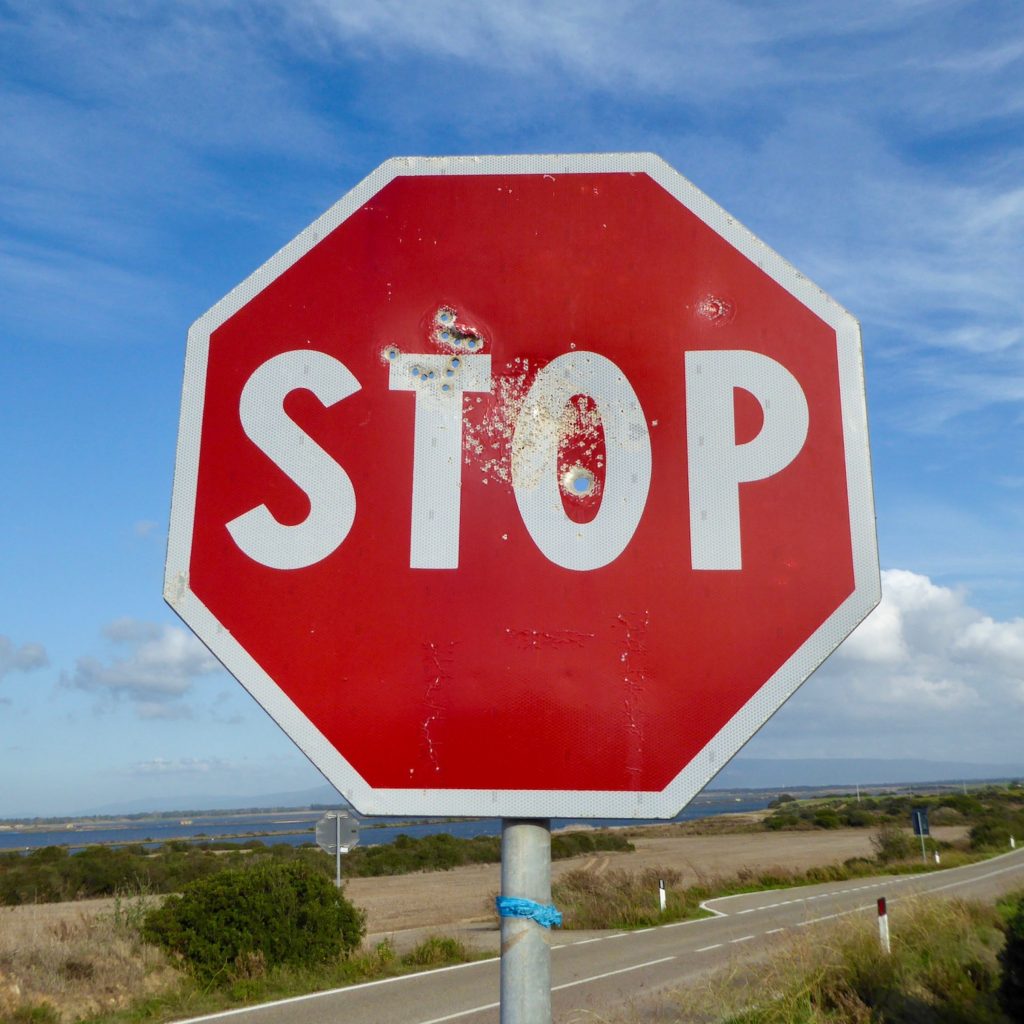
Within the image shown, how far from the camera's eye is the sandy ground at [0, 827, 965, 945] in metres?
20.5

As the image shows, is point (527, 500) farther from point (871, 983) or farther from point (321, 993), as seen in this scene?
point (321, 993)

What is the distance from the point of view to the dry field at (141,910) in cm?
1084

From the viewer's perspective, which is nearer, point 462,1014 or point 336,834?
point 462,1014

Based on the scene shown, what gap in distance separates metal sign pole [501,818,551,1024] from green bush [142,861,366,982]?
12.4m

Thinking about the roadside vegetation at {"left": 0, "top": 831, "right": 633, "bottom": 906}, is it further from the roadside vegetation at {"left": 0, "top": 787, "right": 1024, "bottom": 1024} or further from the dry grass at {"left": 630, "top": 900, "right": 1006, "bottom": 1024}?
the dry grass at {"left": 630, "top": 900, "right": 1006, "bottom": 1024}

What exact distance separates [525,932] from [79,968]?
1286 centimetres

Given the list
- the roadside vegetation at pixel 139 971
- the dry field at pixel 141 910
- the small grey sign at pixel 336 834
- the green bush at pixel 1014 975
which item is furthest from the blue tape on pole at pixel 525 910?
the small grey sign at pixel 336 834

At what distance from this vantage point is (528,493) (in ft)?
4.44

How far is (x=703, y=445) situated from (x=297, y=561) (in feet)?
2.02

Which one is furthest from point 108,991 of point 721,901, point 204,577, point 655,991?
point 721,901

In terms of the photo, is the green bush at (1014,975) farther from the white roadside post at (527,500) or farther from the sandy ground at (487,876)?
the sandy ground at (487,876)

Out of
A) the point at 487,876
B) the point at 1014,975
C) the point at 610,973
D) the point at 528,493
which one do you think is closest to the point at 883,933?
the point at 1014,975

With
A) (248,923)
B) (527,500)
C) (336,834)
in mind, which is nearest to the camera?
(527,500)

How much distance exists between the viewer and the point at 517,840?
127 centimetres
